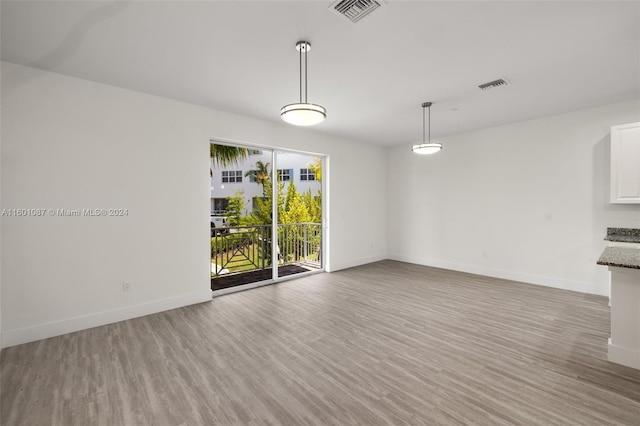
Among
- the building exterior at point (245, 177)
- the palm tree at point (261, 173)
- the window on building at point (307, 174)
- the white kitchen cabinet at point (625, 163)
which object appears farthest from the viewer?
Answer: the window on building at point (307, 174)

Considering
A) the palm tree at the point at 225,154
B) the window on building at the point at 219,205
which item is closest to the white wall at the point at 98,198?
the palm tree at the point at 225,154

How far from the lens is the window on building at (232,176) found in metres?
4.75

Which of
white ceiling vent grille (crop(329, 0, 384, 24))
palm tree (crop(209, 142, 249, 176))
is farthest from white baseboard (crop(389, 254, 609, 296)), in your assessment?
white ceiling vent grille (crop(329, 0, 384, 24))

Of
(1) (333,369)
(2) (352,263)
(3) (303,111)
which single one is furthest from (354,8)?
(2) (352,263)

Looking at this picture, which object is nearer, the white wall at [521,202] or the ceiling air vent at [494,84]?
the ceiling air vent at [494,84]

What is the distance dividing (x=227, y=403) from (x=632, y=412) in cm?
278

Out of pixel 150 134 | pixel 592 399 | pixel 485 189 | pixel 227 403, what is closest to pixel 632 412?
pixel 592 399

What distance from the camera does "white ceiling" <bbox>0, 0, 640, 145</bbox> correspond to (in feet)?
7.12

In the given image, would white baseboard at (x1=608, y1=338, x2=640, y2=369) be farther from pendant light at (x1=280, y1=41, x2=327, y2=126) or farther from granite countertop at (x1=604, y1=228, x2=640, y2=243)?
pendant light at (x1=280, y1=41, x2=327, y2=126)

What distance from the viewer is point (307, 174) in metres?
6.27

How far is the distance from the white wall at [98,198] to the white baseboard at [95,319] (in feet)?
0.04

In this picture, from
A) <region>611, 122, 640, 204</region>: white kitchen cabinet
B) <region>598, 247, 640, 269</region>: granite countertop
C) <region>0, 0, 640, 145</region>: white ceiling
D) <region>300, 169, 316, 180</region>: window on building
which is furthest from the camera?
<region>300, 169, 316, 180</region>: window on building

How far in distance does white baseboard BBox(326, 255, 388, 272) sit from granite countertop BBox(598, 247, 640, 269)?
421 cm

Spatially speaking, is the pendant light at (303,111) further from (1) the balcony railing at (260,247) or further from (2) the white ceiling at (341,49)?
(1) the balcony railing at (260,247)
